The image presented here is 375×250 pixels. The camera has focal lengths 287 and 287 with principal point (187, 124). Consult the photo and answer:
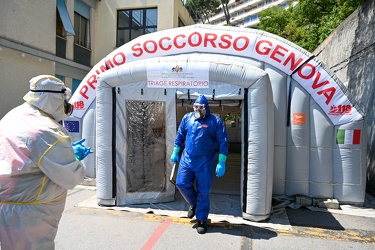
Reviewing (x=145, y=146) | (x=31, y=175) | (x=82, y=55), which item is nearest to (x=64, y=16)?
(x=82, y=55)

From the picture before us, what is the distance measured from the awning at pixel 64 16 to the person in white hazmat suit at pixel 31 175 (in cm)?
1149

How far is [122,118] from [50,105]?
2795 mm

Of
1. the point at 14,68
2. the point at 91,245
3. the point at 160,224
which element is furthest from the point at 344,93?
the point at 14,68

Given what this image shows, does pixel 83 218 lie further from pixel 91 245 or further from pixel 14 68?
pixel 14 68

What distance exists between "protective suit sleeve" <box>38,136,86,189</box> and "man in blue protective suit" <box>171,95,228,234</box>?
7.07 ft

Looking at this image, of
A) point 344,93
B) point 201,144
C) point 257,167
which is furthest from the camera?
point 344,93

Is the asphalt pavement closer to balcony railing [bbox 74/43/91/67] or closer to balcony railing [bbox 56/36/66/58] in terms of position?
balcony railing [bbox 56/36/66/58]

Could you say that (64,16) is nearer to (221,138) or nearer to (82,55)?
(82,55)

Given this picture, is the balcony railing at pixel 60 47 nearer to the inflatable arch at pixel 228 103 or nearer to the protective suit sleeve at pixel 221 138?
the inflatable arch at pixel 228 103

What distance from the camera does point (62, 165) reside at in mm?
1929

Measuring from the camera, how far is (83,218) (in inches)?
172

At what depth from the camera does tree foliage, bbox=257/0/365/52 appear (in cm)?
1058

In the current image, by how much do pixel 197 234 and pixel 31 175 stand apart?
2.55 metres

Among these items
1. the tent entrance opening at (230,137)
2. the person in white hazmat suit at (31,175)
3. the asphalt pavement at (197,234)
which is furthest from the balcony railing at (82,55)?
the person in white hazmat suit at (31,175)
